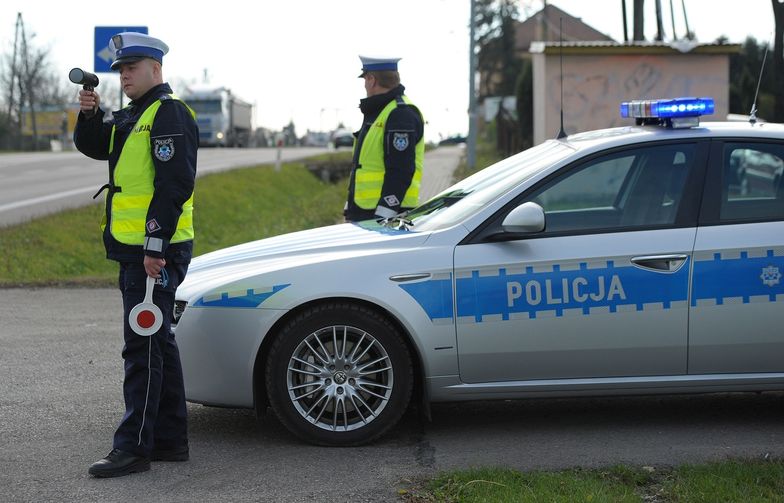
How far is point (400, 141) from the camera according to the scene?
24.2 ft

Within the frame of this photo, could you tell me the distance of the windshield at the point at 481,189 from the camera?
225 inches

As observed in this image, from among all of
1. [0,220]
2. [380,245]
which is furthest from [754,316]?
[0,220]

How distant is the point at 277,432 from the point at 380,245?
42.0 inches

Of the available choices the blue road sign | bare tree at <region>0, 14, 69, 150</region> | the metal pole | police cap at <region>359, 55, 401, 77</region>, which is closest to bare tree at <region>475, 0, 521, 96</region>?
bare tree at <region>0, 14, 69, 150</region>

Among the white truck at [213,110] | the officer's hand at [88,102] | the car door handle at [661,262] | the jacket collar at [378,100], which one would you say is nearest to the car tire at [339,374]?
the car door handle at [661,262]

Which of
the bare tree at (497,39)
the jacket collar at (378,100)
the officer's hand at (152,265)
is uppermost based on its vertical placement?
the bare tree at (497,39)

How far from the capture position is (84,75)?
16.5ft

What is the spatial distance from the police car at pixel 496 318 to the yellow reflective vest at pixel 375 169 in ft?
6.38

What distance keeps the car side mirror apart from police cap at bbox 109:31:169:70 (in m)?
1.72

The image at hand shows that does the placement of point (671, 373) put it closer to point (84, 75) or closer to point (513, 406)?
point (513, 406)

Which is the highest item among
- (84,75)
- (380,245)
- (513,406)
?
(84,75)

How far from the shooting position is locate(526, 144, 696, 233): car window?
18.4 ft

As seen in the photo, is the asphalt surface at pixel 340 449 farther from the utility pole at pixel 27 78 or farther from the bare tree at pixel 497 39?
the bare tree at pixel 497 39

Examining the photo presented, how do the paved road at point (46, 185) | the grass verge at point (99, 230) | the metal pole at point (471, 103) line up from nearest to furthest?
the grass verge at point (99, 230) → the paved road at point (46, 185) → the metal pole at point (471, 103)
